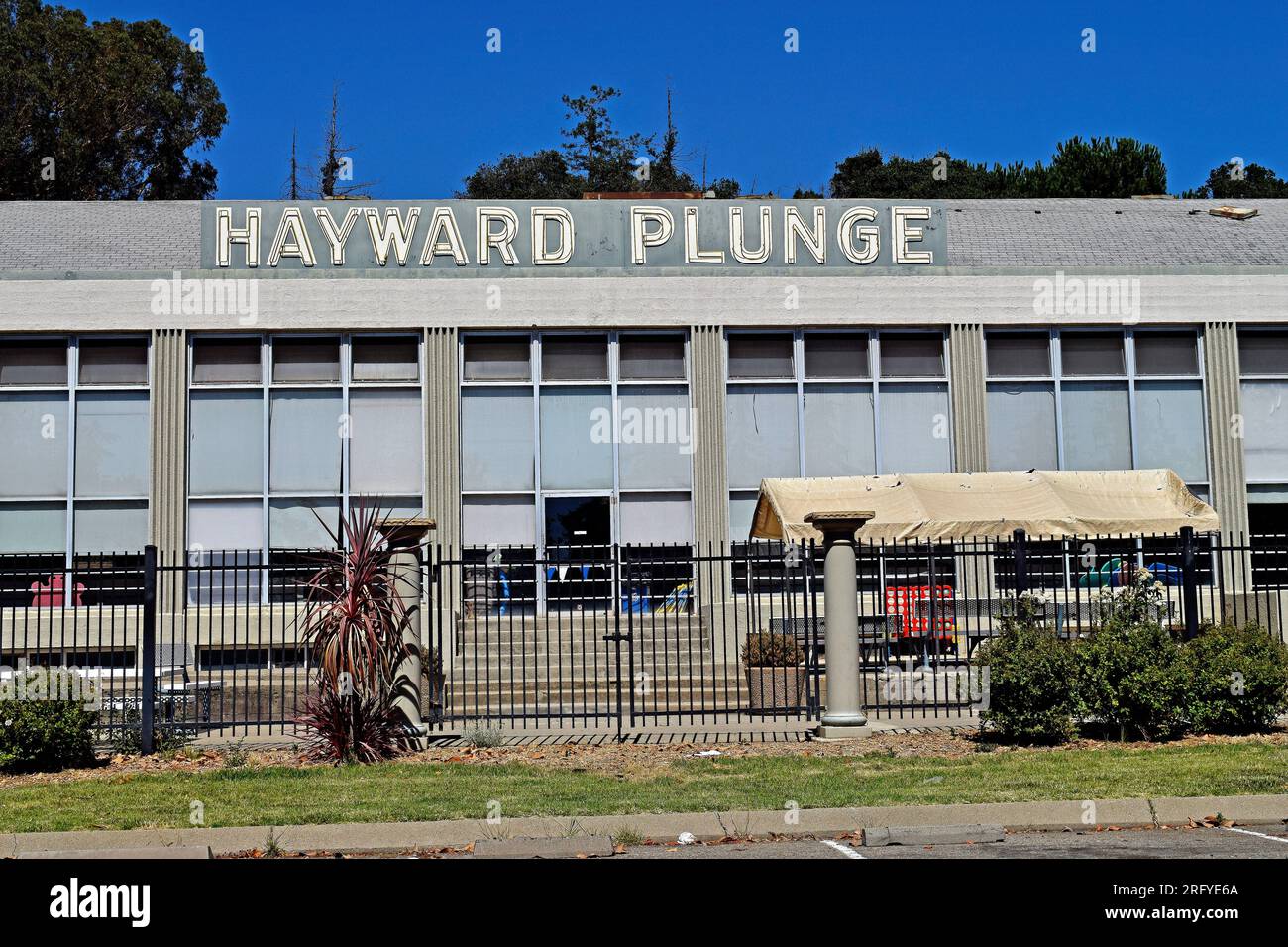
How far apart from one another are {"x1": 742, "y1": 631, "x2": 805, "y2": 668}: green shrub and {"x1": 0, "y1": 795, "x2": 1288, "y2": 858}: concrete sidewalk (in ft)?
27.0

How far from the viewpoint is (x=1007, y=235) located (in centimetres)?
3078

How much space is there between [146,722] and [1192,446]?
18550 mm

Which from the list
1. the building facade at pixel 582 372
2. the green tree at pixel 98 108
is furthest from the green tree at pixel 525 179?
the building facade at pixel 582 372

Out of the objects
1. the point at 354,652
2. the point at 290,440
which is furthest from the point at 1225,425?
the point at 354,652

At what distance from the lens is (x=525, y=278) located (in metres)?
24.8

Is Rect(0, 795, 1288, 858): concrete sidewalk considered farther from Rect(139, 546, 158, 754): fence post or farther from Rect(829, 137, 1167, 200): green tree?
Rect(829, 137, 1167, 200): green tree

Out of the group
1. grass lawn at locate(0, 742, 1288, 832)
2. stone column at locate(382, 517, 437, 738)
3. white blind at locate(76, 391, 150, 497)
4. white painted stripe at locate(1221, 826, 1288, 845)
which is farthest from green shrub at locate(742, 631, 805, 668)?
white blind at locate(76, 391, 150, 497)

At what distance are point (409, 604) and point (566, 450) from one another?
29.5 feet

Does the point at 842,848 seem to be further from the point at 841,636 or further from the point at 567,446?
the point at 567,446

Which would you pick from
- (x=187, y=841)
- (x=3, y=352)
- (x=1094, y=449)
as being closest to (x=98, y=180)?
(x=3, y=352)

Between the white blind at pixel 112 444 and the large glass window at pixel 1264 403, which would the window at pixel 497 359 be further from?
the large glass window at pixel 1264 403

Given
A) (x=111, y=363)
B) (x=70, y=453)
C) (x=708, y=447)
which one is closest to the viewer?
(x=70, y=453)
